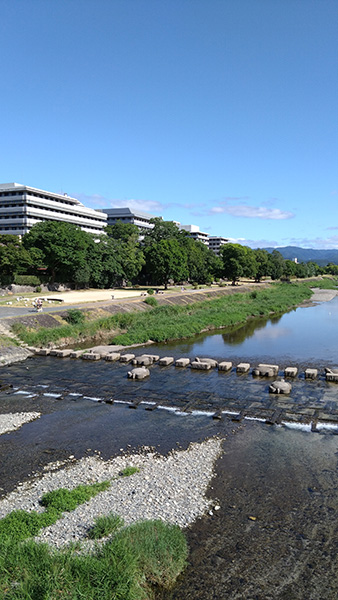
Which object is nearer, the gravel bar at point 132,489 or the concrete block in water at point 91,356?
the gravel bar at point 132,489

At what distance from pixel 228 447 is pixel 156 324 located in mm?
29727

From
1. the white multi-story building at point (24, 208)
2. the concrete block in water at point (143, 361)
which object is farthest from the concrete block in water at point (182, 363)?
the white multi-story building at point (24, 208)

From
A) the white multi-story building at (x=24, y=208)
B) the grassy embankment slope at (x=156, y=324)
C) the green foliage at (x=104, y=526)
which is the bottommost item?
the green foliage at (x=104, y=526)

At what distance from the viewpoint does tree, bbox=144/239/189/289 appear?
80875mm

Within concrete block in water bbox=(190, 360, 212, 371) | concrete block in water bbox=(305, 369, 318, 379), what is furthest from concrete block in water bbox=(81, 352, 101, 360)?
concrete block in water bbox=(305, 369, 318, 379)

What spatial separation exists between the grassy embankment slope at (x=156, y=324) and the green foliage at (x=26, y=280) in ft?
81.2

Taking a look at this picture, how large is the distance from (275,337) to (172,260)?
42.0 meters

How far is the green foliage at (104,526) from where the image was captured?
9867 mm

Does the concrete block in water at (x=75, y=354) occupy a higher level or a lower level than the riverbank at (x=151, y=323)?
lower

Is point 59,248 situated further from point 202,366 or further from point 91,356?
point 202,366

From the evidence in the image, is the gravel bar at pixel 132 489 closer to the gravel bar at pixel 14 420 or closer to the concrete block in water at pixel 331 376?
the gravel bar at pixel 14 420

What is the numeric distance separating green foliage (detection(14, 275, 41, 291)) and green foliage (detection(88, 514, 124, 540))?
197 feet

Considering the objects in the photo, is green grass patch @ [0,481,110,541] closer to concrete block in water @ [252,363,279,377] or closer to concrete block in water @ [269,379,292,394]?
concrete block in water @ [269,379,292,394]

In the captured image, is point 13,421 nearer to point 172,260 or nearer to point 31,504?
point 31,504
